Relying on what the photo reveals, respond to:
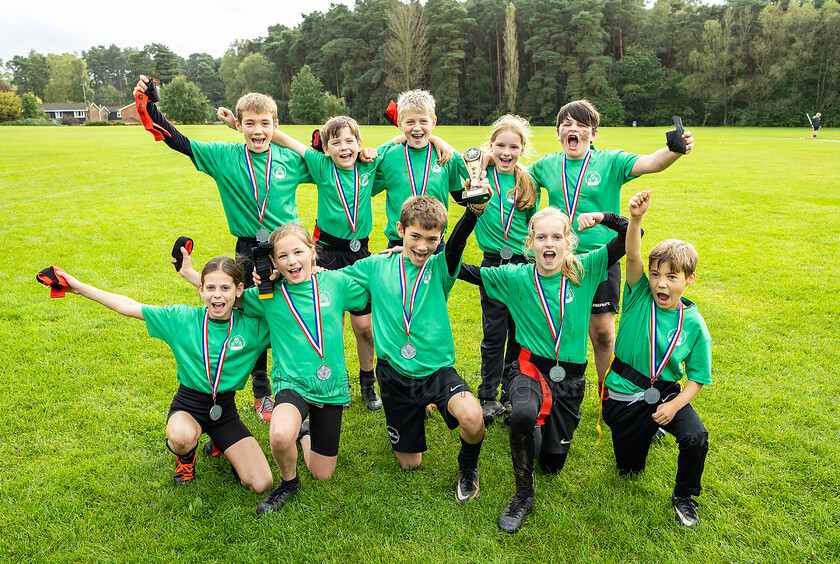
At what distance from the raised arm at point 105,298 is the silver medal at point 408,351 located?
1.84m

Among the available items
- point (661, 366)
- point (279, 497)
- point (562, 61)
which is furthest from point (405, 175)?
point (562, 61)

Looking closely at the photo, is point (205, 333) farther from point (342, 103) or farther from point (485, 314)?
point (342, 103)

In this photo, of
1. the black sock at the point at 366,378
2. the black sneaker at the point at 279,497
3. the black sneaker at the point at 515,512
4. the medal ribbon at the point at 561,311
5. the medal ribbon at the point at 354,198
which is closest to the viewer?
the black sneaker at the point at 515,512

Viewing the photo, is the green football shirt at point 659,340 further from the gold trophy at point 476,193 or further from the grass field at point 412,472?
the gold trophy at point 476,193

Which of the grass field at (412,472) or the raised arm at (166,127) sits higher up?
the raised arm at (166,127)

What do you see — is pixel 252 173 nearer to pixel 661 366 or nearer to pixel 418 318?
pixel 418 318

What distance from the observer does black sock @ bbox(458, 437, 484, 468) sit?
12.2 ft

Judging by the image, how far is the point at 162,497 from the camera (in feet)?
12.1

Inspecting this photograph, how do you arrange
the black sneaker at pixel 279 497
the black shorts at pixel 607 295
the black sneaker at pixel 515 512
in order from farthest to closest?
1. the black shorts at pixel 607 295
2. the black sneaker at pixel 279 497
3. the black sneaker at pixel 515 512

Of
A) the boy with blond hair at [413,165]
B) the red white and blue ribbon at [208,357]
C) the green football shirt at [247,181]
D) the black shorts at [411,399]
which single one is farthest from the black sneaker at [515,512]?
the green football shirt at [247,181]

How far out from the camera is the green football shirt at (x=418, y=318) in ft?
12.8

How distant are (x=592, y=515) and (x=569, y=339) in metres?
1.15

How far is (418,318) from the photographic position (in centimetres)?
389

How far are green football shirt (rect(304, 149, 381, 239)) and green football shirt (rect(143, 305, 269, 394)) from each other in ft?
4.27
